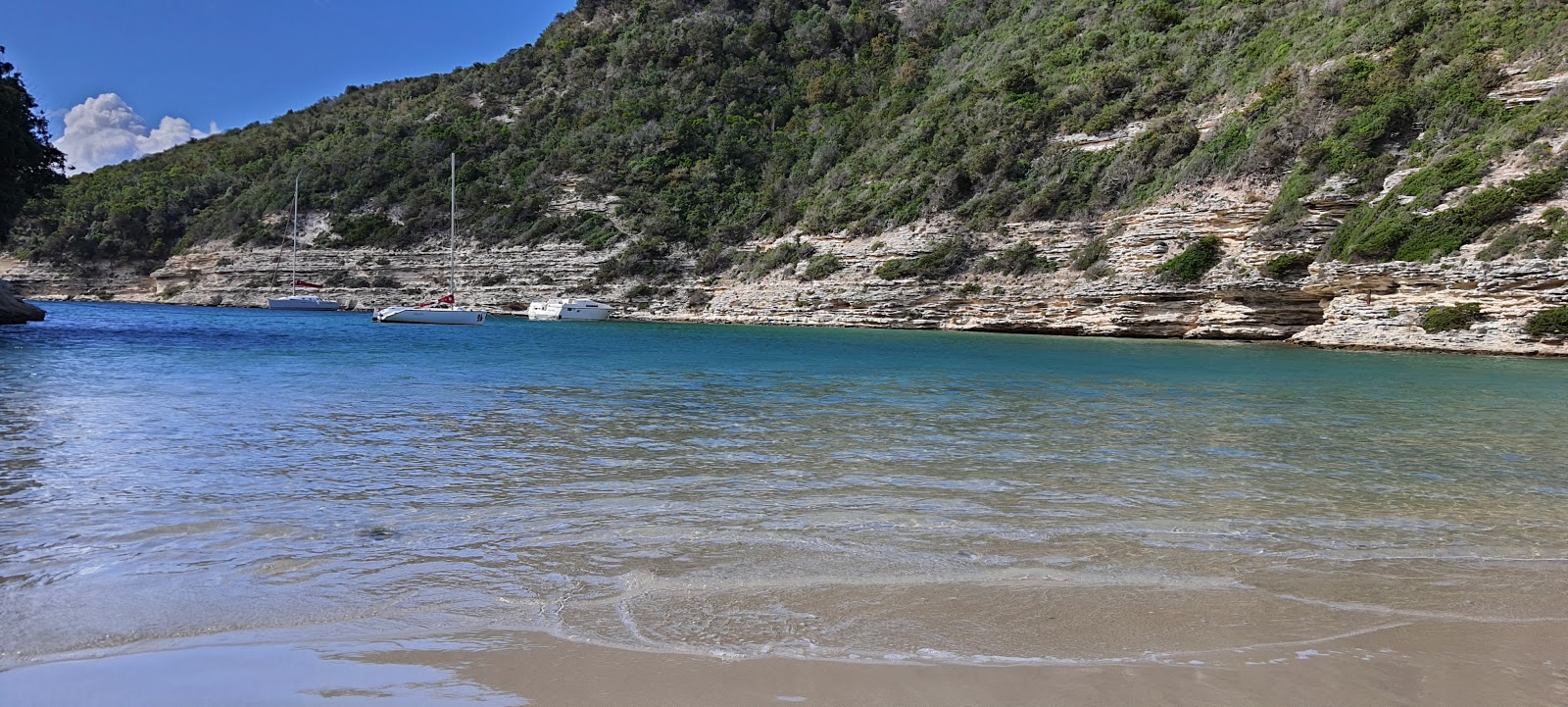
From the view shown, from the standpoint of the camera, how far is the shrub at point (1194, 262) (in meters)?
36.6

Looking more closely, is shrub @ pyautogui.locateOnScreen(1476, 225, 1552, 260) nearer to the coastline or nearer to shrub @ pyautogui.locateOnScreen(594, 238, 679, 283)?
the coastline

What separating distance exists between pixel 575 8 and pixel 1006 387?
81.9 m

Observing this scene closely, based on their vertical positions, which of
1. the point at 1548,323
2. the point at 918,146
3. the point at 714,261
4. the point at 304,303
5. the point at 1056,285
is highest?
the point at 918,146

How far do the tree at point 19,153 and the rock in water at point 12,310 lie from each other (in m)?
2.28

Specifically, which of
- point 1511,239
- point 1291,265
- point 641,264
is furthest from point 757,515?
point 641,264

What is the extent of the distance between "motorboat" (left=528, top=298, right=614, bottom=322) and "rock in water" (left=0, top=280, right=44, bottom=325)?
24.2 meters

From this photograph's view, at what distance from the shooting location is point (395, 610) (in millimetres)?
3754

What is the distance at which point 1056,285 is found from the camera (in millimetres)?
41344

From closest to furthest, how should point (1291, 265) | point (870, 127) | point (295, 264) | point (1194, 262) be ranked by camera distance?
point (1291, 265)
point (1194, 262)
point (870, 127)
point (295, 264)

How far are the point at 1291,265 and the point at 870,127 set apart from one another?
33523 millimetres

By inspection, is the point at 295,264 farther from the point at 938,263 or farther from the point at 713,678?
the point at 713,678

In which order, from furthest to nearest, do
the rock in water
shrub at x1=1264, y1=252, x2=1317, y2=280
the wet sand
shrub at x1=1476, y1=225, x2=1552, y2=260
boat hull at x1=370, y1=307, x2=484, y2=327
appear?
boat hull at x1=370, y1=307, x2=484, y2=327 < shrub at x1=1264, y1=252, x2=1317, y2=280 < the rock in water < shrub at x1=1476, y1=225, x2=1552, y2=260 < the wet sand


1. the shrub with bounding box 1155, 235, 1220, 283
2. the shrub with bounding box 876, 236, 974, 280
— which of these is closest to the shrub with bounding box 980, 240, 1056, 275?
the shrub with bounding box 876, 236, 974, 280

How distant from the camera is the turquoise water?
3762mm
